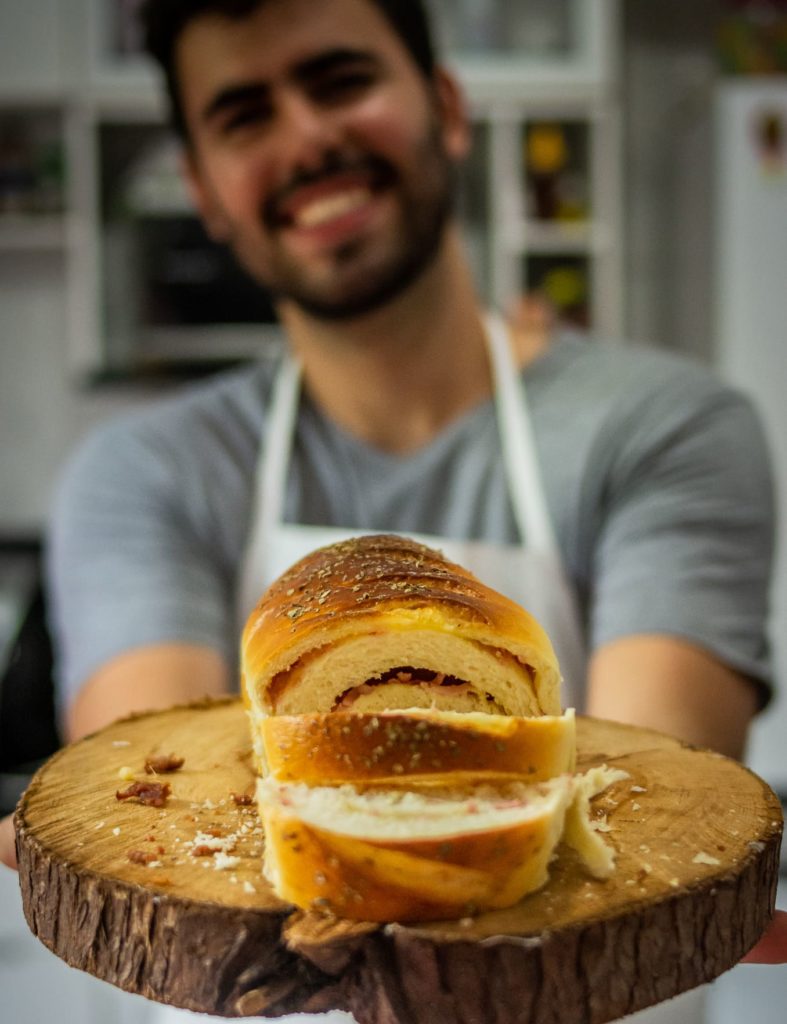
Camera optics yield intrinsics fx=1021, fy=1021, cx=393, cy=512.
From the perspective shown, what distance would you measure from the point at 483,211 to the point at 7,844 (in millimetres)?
2717

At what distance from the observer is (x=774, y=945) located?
59 cm

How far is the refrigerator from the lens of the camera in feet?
8.57

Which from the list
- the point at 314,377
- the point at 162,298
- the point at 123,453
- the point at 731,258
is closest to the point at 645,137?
the point at 731,258

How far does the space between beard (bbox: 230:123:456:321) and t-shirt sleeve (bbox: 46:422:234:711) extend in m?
0.30

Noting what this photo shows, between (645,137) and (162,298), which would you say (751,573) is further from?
(645,137)

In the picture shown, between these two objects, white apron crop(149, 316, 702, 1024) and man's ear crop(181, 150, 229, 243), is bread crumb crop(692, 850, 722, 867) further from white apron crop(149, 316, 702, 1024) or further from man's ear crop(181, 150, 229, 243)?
man's ear crop(181, 150, 229, 243)

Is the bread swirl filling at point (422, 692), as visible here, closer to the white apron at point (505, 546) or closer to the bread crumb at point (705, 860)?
the bread crumb at point (705, 860)

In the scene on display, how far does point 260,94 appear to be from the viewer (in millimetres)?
1323

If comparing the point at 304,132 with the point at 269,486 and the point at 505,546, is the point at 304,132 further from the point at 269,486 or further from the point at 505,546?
the point at 505,546

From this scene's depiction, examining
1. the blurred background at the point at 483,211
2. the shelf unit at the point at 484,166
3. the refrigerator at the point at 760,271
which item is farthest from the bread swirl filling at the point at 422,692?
the shelf unit at the point at 484,166

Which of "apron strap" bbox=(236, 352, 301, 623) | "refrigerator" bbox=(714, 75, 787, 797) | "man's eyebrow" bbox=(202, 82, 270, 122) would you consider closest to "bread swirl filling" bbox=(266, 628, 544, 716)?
"apron strap" bbox=(236, 352, 301, 623)

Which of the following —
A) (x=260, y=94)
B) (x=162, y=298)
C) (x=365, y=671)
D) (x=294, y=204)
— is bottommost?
(x=162, y=298)

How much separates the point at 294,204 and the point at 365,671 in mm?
913

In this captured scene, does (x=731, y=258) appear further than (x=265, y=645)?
Yes
